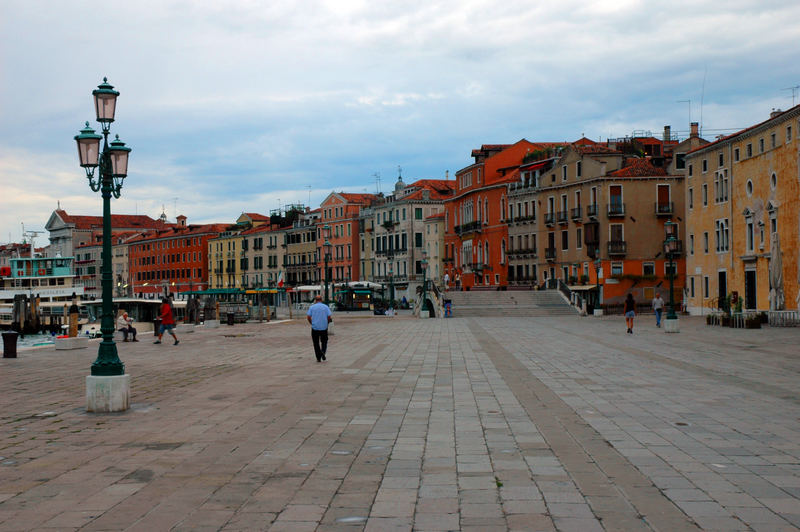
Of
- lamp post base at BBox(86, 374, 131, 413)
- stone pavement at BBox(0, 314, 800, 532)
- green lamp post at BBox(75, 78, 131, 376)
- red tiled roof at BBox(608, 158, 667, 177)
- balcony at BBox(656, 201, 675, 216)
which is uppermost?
red tiled roof at BBox(608, 158, 667, 177)

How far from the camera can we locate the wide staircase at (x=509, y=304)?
54.6 metres

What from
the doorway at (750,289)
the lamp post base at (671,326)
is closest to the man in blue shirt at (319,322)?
the lamp post base at (671,326)

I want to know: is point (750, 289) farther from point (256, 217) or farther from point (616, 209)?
point (256, 217)

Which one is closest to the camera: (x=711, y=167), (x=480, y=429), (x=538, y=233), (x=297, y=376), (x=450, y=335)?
(x=480, y=429)

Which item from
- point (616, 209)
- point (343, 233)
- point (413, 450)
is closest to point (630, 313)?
point (413, 450)

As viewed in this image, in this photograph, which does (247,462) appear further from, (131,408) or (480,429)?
(131,408)

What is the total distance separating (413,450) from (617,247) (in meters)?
56.8

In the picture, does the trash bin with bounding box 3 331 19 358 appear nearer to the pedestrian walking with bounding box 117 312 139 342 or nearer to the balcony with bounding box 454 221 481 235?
the pedestrian walking with bounding box 117 312 139 342

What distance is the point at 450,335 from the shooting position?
3212 cm

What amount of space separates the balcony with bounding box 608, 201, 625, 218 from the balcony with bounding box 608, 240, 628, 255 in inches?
82.1

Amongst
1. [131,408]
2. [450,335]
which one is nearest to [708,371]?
[131,408]

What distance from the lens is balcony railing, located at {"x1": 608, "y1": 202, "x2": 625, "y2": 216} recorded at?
6281cm

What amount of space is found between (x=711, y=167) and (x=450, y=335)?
2577 cm

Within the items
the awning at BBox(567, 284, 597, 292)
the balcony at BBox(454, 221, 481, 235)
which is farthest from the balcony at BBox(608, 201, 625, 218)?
the balcony at BBox(454, 221, 481, 235)
